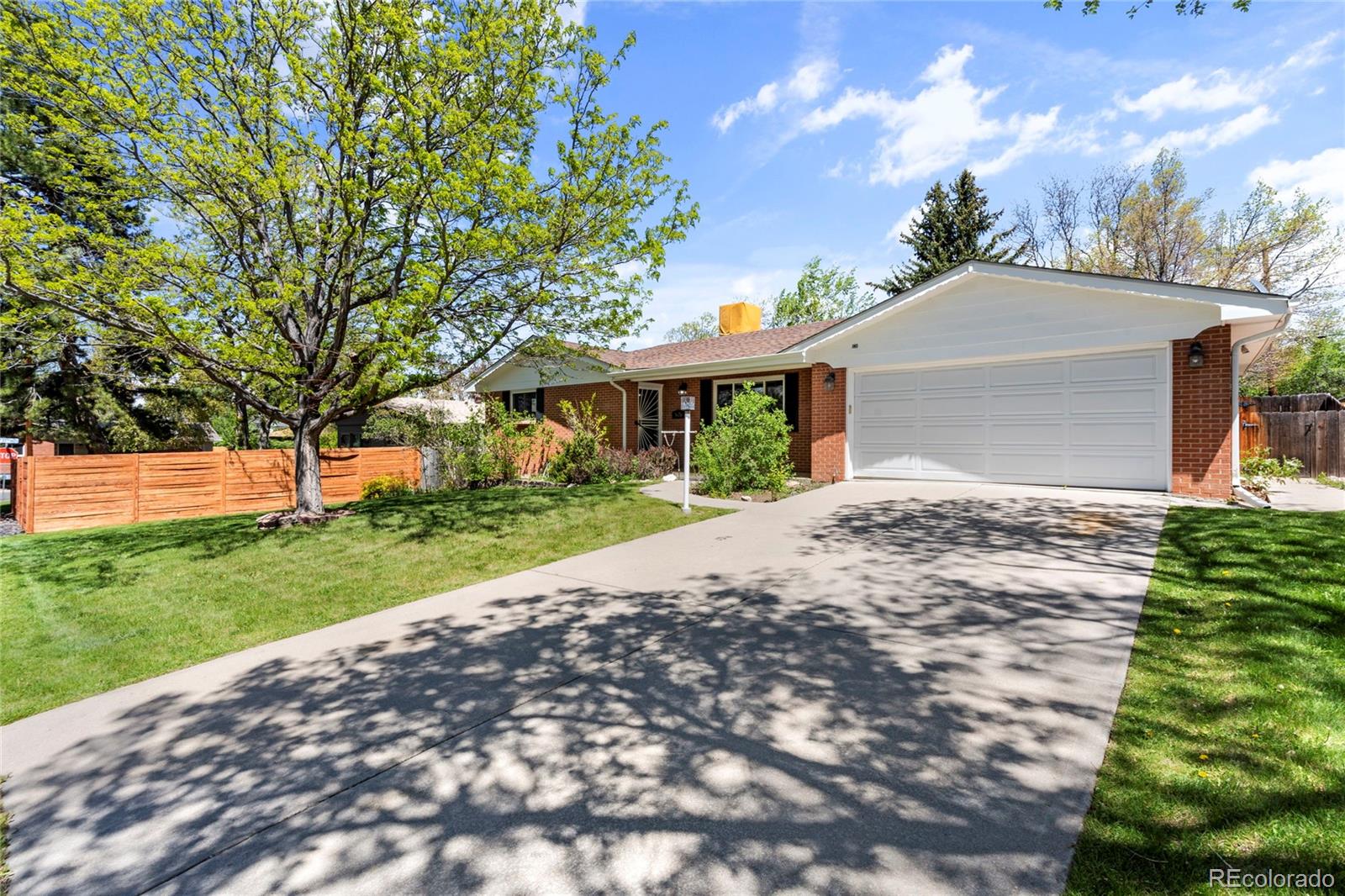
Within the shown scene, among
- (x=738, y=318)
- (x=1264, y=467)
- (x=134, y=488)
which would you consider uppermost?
(x=738, y=318)

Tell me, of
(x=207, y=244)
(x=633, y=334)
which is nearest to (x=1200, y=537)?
(x=633, y=334)

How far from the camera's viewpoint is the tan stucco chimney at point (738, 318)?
1930 cm

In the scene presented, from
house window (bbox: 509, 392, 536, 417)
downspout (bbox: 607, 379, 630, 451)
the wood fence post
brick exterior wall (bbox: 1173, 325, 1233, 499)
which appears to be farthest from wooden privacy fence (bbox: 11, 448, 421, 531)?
brick exterior wall (bbox: 1173, 325, 1233, 499)

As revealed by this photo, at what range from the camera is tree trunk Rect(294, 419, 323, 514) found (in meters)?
9.43

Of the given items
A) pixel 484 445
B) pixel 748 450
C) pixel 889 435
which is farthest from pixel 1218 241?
pixel 484 445

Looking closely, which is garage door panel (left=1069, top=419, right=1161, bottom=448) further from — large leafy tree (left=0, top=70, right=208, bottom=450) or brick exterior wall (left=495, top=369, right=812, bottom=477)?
large leafy tree (left=0, top=70, right=208, bottom=450)

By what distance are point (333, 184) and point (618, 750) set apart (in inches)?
345

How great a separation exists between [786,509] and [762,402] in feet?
7.70

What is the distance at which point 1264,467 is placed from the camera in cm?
1081

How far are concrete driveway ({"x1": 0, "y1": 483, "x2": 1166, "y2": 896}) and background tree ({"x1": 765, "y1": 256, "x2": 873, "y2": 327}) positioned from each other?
34.0 m

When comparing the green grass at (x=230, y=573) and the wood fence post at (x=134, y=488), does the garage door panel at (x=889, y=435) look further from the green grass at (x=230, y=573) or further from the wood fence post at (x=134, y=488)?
the wood fence post at (x=134, y=488)

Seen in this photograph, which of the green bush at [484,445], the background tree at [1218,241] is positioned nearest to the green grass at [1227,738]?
the green bush at [484,445]

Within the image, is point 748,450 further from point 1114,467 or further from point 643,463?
point 1114,467

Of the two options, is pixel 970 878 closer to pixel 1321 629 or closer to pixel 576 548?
pixel 1321 629
